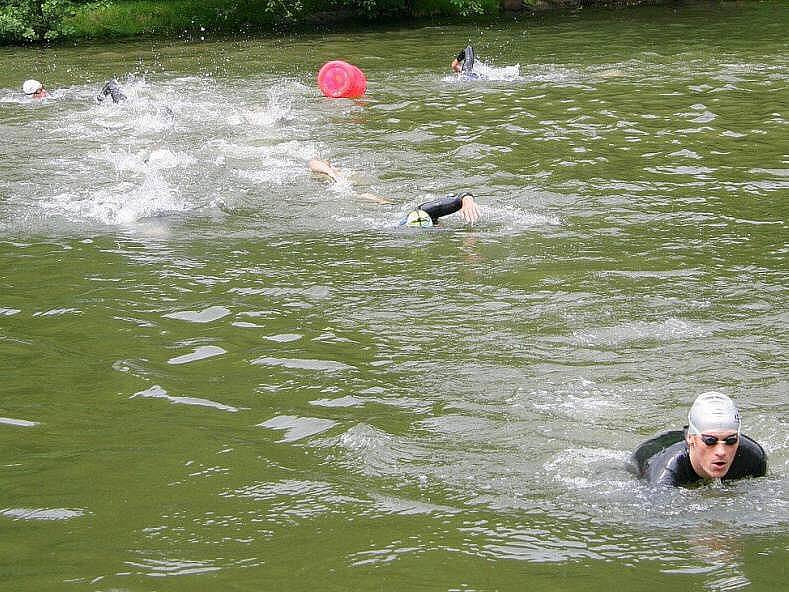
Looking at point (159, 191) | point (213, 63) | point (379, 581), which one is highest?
point (213, 63)

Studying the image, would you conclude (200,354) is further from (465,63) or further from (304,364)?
(465,63)

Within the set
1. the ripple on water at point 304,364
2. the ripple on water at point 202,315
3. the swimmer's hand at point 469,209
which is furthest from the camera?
the swimmer's hand at point 469,209

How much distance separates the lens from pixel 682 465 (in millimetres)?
6641

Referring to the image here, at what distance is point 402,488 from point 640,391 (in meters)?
2.42

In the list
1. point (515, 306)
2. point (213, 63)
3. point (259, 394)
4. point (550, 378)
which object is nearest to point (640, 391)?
point (550, 378)

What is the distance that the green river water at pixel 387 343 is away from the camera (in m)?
5.90

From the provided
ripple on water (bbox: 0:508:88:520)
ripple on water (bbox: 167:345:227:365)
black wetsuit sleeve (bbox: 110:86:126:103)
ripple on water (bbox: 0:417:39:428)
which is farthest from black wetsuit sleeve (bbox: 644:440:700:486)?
black wetsuit sleeve (bbox: 110:86:126:103)

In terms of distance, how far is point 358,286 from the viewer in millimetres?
10516

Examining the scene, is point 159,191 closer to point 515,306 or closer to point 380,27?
point 515,306

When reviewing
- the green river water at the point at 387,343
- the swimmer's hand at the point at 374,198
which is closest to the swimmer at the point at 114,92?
the green river water at the point at 387,343

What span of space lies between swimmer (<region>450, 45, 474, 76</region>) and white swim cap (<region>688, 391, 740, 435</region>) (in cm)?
1621

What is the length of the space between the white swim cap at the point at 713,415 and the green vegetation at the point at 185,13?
2747 centimetres

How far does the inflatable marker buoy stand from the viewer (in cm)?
2048

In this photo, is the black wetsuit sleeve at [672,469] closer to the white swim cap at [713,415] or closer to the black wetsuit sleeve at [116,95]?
the white swim cap at [713,415]
